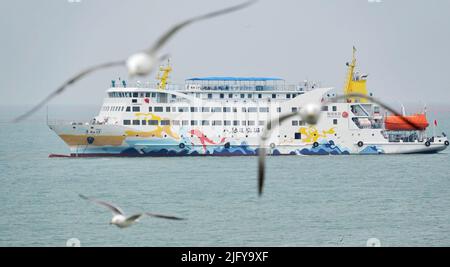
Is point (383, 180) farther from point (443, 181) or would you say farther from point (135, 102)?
point (135, 102)

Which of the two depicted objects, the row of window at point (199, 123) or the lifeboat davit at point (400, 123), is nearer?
the row of window at point (199, 123)

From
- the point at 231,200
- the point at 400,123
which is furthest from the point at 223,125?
the point at 231,200

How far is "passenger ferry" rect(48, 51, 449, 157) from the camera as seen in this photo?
1922 inches

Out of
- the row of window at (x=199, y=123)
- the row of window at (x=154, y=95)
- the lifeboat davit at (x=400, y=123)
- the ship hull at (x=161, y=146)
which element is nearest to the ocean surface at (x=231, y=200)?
the ship hull at (x=161, y=146)

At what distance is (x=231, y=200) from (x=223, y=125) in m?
18.0

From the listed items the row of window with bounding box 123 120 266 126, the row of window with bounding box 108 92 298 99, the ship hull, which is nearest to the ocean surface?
the ship hull

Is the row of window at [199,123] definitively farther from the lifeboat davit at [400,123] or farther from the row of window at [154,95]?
the lifeboat davit at [400,123]

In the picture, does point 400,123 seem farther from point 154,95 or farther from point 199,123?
point 154,95

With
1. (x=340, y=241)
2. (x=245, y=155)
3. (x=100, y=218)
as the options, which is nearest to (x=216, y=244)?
(x=340, y=241)

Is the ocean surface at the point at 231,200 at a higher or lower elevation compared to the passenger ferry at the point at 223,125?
lower

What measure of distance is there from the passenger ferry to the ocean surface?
3.78 feet

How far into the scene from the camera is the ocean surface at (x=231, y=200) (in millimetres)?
25784

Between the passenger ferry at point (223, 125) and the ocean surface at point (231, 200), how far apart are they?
3.78 ft
